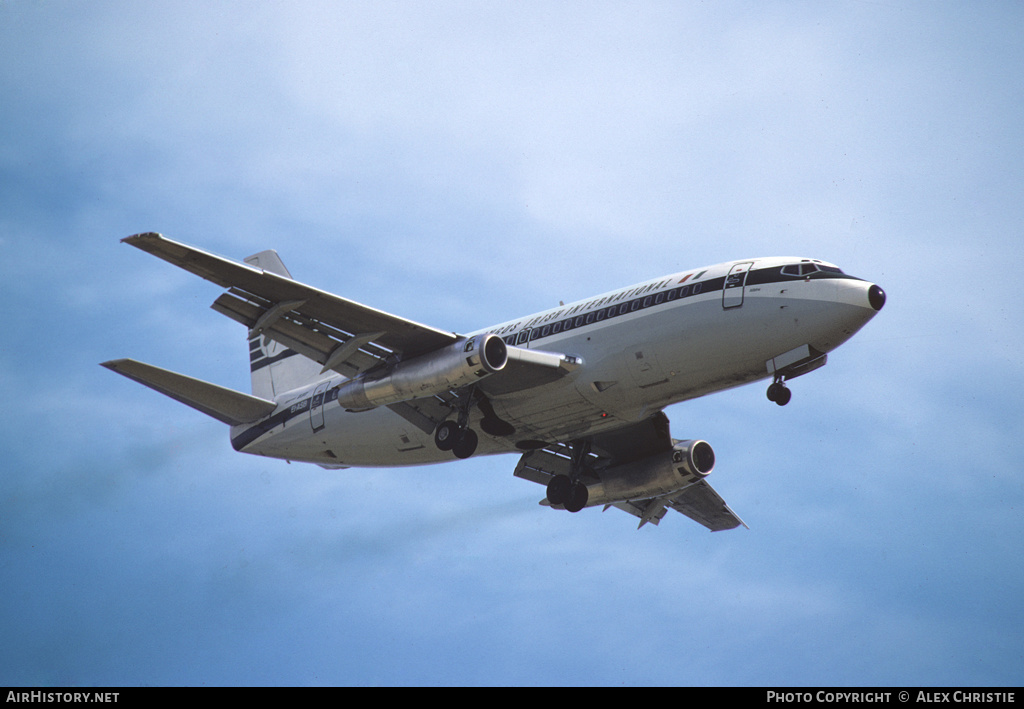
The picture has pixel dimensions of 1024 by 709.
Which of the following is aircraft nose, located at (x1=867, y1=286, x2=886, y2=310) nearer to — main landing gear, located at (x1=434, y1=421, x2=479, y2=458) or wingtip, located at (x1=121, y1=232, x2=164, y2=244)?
main landing gear, located at (x1=434, y1=421, x2=479, y2=458)

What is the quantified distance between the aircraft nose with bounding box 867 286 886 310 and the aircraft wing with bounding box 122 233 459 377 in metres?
12.8

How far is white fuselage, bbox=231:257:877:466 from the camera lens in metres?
30.5

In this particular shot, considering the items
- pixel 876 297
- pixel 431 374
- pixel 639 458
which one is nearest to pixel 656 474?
pixel 639 458

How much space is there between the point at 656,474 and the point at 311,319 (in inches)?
568

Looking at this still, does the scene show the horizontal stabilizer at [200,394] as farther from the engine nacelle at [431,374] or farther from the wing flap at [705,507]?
the wing flap at [705,507]

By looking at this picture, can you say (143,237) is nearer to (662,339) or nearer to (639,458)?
(662,339)

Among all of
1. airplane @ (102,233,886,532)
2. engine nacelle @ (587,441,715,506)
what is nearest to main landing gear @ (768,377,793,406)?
airplane @ (102,233,886,532)

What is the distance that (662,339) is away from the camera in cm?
3153

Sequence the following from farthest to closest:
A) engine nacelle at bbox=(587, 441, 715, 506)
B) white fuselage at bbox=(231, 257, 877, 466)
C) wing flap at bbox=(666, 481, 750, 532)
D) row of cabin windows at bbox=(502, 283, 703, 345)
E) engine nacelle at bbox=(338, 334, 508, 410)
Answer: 1. wing flap at bbox=(666, 481, 750, 532)
2. engine nacelle at bbox=(587, 441, 715, 506)
3. row of cabin windows at bbox=(502, 283, 703, 345)
4. engine nacelle at bbox=(338, 334, 508, 410)
5. white fuselage at bbox=(231, 257, 877, 466)

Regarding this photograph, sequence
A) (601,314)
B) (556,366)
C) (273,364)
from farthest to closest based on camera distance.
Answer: (273,364)
(601,314)
(556,366)

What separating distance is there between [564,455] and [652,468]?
3708 millimetres
